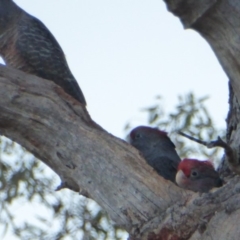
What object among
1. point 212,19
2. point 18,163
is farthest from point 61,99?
point 18,163

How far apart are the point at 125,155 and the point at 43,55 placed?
2.32 metres

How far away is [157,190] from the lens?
391cm

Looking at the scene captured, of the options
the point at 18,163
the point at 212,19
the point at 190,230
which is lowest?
the point at 18,163

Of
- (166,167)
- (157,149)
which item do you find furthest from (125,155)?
(157,149)

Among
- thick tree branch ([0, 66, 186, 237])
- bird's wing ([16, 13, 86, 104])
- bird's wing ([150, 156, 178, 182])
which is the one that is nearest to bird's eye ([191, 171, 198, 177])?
bird's wing ([150, 156, 178, 182])

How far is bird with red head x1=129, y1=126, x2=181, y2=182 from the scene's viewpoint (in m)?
5.88

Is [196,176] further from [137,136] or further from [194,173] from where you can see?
[137,136]

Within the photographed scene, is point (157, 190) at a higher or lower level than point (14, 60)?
higher

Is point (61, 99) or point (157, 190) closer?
point (157, 190)

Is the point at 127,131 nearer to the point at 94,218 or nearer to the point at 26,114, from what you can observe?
the point at 94,218

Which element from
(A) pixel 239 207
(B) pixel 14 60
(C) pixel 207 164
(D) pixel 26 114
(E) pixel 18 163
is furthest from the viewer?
(E) pixel 18 163

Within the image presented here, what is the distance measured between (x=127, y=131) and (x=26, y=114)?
8.69 feet

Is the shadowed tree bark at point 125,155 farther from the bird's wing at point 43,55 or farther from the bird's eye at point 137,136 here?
the bird's eye at point 137,136

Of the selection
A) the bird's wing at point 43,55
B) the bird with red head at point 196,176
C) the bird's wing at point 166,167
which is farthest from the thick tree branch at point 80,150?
the bird's wing at point 166,167
